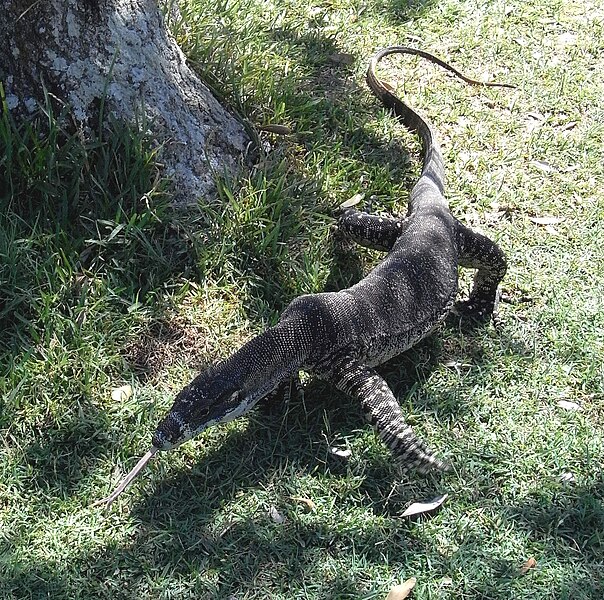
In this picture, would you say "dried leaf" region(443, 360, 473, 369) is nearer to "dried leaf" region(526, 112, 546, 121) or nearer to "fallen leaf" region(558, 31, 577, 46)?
"dried leaf" region(526, 112, 546, 121)

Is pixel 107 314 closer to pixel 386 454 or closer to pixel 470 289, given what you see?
pixel 386 454

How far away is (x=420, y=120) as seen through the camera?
233 inches

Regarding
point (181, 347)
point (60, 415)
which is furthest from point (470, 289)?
point (60, 415)

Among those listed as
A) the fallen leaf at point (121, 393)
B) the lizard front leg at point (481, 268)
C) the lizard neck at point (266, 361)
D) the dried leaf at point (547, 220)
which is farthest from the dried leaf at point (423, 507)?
the dried leaf at point (547, 220)

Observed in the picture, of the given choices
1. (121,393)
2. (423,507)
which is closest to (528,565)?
(423,507)

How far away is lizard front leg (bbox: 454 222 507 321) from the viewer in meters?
4.78

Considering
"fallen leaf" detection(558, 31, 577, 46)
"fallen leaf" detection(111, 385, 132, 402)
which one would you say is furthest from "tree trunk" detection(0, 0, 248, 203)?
"fallen leaf" detection(558, 31, 577, 46)

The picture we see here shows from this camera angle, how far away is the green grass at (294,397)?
3557 mm

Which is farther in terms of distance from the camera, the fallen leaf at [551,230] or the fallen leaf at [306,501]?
the fallen leaf at [551,230]

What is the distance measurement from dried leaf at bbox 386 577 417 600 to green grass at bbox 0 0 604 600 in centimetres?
4

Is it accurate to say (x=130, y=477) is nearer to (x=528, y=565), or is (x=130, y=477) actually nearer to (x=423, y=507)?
(x=423, y=507)

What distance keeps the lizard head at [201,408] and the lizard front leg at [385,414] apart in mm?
588

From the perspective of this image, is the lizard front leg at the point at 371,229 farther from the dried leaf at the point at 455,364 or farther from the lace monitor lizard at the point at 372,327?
the dried leaf at the point at 455,364

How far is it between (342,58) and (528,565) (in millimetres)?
4551
